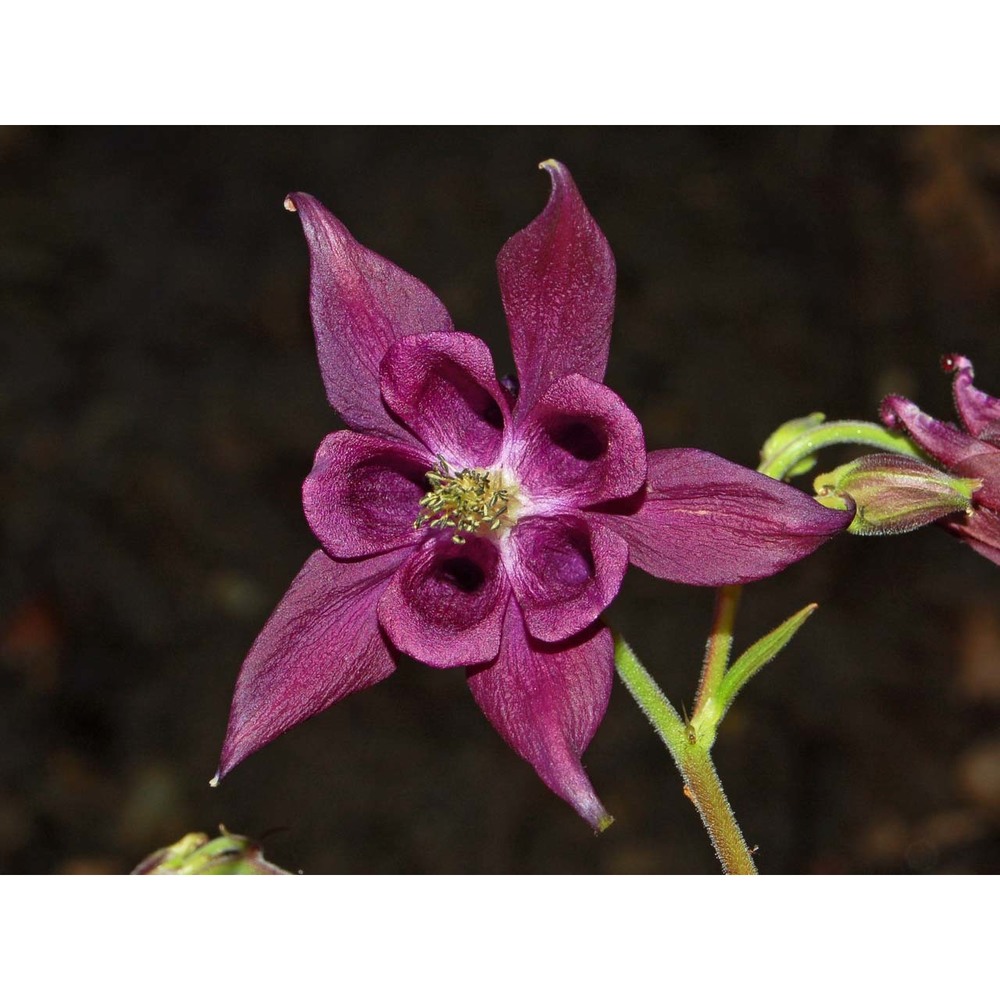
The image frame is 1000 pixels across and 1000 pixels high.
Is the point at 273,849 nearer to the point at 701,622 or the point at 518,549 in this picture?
the point at 701,622

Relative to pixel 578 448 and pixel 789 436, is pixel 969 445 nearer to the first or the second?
pixel 789 436

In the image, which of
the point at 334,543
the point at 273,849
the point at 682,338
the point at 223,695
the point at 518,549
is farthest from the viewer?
the point at 682,338

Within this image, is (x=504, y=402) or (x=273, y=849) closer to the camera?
(x=504, y=402)

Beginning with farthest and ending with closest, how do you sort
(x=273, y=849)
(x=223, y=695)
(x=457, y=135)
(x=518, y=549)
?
(x=457, y=135)
(x=223, y=695)
(x=273, y=849)
(x=518, y=549)

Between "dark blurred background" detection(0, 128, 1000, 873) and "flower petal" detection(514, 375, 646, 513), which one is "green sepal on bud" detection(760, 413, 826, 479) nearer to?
"flower petal" detection(514, 375, 646, 513)

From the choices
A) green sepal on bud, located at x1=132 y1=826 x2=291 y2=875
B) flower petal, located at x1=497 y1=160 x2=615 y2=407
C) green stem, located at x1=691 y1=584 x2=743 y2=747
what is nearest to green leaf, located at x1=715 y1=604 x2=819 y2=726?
green stem, located at x1=691 y1=584 x2=743 y2=747

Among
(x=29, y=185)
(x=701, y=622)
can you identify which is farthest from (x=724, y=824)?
(x=29, y=185)
